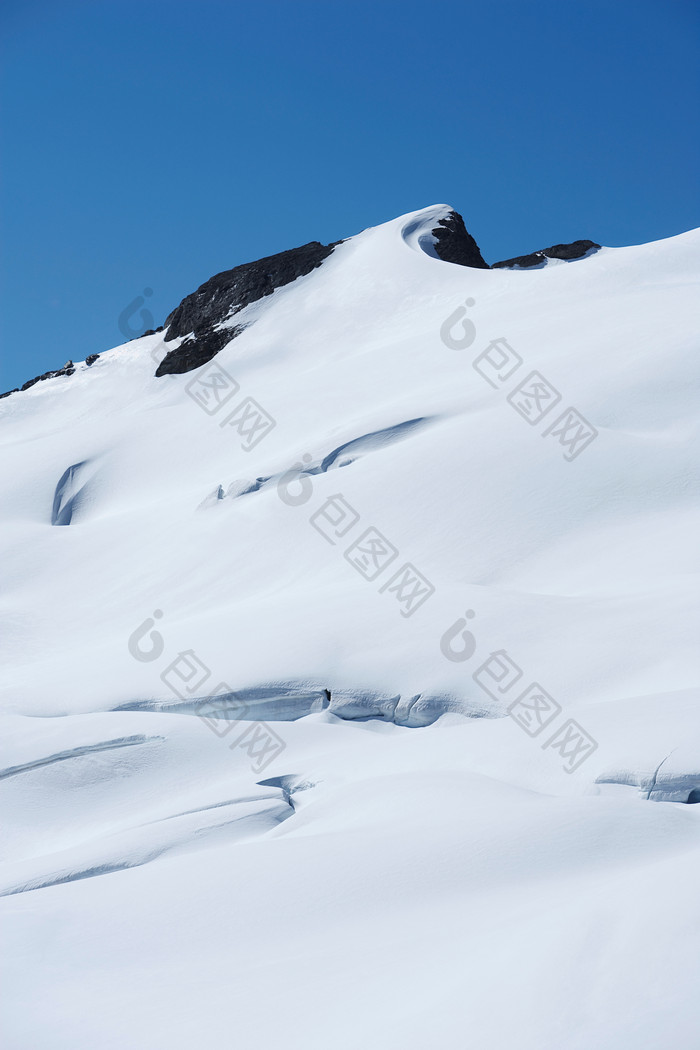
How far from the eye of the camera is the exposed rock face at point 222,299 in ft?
93.5

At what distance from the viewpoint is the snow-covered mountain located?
443 centimetres

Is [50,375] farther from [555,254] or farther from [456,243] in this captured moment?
[555,254]

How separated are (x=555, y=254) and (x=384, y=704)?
38.7 meters

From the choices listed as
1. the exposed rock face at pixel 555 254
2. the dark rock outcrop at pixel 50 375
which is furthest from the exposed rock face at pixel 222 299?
the exposed rock face at pixel 555 254

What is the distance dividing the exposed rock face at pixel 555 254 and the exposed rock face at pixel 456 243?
8.78 m

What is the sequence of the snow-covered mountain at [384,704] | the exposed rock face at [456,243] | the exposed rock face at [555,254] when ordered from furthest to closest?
the exposed rock face at [555,254] < the exposed rock face at [456,243] < the snow-covered mountain at [384,704]

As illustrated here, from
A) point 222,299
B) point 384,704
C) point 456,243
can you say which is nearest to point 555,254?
point 456,243

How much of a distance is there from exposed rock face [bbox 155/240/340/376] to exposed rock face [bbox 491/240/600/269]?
13138 mm

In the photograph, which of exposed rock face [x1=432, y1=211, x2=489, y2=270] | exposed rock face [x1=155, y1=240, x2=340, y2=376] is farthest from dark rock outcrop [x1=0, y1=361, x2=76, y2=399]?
exposed rock face [x1=432, y1=211, x2=489, y2=270]

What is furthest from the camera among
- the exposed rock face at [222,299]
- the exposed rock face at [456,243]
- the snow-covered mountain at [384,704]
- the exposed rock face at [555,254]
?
the exposed rock face at [555,254]

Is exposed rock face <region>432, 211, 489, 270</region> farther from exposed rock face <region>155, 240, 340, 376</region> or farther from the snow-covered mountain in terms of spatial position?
the snow-covered mountain

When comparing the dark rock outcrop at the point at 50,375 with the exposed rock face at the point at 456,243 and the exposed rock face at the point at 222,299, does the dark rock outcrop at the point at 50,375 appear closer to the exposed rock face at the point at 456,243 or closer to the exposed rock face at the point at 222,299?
the exposed rock face at the point at 222,299

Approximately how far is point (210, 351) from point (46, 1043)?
25.4m

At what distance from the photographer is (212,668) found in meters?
9.89
